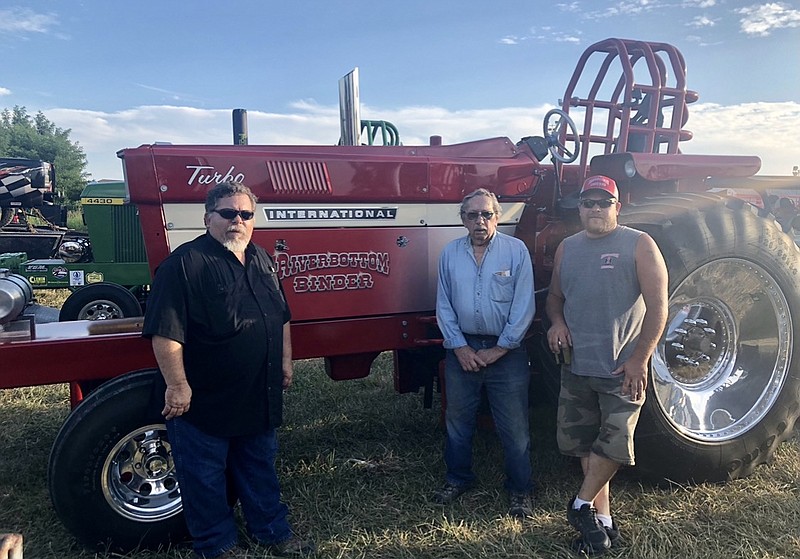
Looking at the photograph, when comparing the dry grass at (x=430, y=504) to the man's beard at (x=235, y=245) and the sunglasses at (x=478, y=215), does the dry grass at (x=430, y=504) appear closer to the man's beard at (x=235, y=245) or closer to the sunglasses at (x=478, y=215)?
the man's beard at (x=235, y=245)

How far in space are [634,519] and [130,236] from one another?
21.3ft

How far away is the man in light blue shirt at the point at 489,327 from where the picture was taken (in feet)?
9.62

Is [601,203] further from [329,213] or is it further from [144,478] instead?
[144,478]

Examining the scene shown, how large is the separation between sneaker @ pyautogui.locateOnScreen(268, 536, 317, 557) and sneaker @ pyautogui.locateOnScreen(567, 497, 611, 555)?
1.18 m

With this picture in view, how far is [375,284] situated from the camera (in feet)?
10.6

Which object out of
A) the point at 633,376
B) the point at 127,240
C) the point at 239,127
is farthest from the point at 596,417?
the point at 127,240

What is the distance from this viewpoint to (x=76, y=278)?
A: 7207mm

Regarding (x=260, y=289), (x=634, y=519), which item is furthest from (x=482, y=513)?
(x=260, y=289)

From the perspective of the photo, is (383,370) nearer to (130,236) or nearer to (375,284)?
(375,284)

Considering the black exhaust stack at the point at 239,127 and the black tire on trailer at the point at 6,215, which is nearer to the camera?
the black exhaust stack at the point at 239,127

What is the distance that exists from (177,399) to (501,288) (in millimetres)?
1526

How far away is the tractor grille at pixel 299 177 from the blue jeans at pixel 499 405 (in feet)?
3.48

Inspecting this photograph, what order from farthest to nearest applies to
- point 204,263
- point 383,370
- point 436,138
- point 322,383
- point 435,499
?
point 383,370, point 322,383, point 436,138, point 435,499, point 204,263

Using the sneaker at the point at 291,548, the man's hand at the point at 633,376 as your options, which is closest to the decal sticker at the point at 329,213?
the man's hand at the point at 633,376
